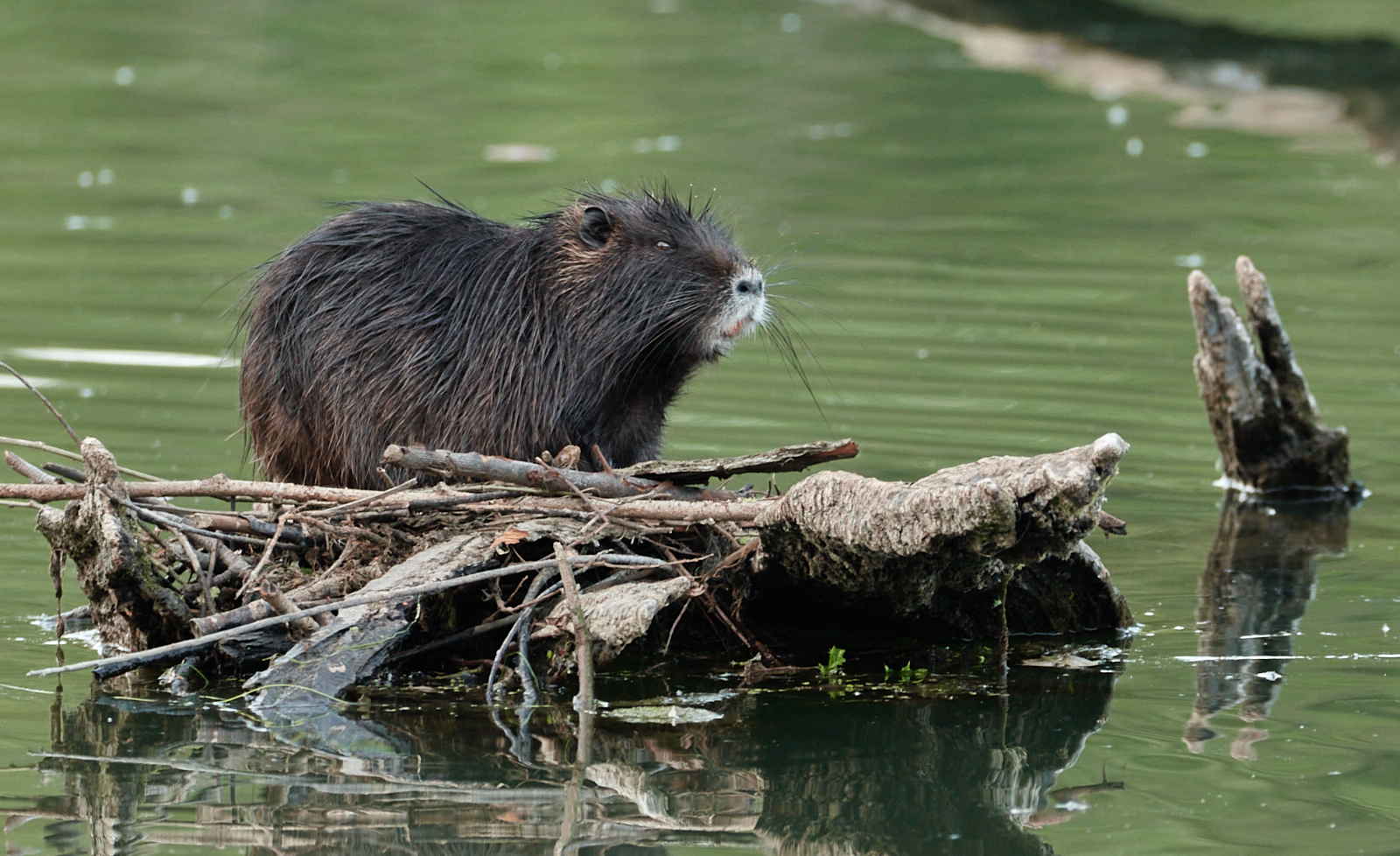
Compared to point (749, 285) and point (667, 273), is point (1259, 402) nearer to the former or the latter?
point (749, 285)

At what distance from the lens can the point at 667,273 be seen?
6.02 meters

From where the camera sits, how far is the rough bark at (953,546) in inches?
185

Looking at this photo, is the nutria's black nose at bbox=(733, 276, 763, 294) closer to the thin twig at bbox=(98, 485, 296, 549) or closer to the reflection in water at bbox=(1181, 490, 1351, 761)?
the thin twig at bbox=(98, 485, 296, 549)

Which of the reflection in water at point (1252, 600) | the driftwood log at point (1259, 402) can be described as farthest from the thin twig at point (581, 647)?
the driftwood log at point (1259, 402)

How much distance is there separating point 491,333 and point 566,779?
6.06 ft

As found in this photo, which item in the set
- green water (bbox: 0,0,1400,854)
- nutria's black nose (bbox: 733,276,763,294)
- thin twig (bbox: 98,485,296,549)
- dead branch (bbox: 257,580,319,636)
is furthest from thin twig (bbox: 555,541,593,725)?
nutria's black nose (bbox: 733,276,763,294)

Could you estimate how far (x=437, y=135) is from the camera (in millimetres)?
18969

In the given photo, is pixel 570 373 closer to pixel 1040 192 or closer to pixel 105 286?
pixel 105 286

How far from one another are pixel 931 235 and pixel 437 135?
6123mm

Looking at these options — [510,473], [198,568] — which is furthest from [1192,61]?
[198,568]

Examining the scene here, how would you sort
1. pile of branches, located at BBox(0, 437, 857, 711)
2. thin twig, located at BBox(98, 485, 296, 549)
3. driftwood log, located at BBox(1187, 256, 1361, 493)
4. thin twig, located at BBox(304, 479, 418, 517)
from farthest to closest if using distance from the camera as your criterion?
driftwood log, located at BBox(1187, 256, 1361, 493)
thin twig, located at BBox(304, 479, 418, 517)
thin twig, located at BBox(98, 485, 296, 549)
pile of branches, located at BBox(0, 437, 857, 711)

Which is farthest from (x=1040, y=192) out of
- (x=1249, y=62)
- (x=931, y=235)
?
(x=1249, y=62)

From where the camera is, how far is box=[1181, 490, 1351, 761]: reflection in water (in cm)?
538

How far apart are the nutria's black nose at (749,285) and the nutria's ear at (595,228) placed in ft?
1.55
